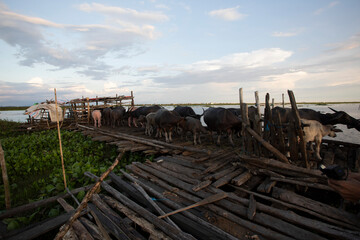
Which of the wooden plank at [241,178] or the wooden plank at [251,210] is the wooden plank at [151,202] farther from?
the wooden plank at [241,178]

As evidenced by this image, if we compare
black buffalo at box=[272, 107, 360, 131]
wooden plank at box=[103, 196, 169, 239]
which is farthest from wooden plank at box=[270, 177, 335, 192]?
wooden plank at box=[103, 196, 169, 239]

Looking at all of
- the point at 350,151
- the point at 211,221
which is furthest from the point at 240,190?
the point at 350,151

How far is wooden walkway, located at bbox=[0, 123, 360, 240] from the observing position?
3.47m

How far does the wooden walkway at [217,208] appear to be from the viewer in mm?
3473

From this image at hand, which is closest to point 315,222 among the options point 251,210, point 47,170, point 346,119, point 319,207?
point 319,207

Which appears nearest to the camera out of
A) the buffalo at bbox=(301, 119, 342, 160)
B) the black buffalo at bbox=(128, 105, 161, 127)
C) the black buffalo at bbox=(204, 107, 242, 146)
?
the buffalo at bbox=(301, 119, 342, 160)

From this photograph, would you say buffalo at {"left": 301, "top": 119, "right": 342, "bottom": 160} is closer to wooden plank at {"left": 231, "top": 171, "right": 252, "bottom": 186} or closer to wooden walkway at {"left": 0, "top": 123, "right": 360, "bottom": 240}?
wooden walkway at {"left": 0, "top": 123, "right": 360, "bottom": 240}

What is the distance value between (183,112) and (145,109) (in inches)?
141

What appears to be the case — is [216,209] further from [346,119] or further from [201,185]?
[346,119]

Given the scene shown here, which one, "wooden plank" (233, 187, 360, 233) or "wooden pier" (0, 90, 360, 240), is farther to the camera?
"wooden pier" (0, 90, 360, 240)

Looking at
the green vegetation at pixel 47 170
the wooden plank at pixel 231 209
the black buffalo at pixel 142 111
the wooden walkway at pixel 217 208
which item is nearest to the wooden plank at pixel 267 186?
the wooden walkway at pixel 217 208

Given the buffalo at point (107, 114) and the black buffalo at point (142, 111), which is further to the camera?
the buffalo at point (107, 114)

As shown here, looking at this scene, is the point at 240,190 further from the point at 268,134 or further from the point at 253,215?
the point at 268,134

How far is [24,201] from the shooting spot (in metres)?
6.27
